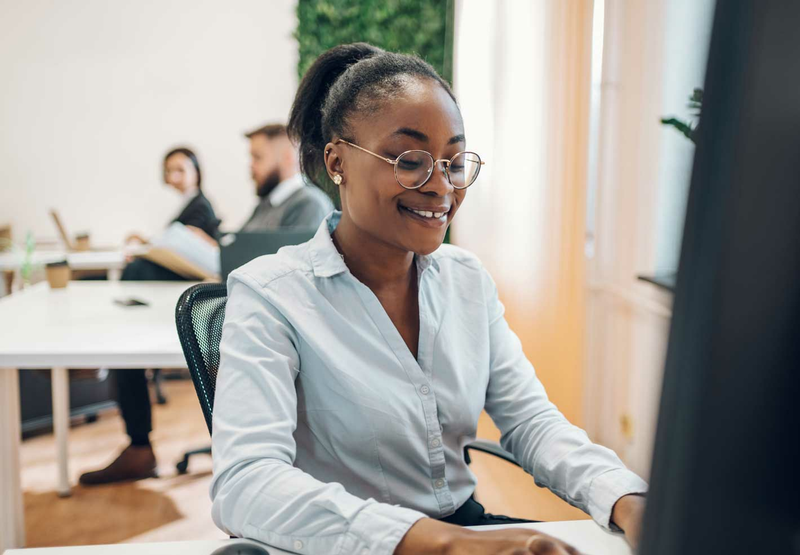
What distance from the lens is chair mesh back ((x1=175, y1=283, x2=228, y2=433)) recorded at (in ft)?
3.52

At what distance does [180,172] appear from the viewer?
14.0 ft

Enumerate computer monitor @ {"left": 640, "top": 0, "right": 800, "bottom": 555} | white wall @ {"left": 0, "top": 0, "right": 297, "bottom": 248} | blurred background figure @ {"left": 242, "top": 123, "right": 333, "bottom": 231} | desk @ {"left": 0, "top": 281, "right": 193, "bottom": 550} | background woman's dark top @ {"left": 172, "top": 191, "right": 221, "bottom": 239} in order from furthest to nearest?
1. white wall @ {"left": 0, "top": 0, "right": 297, "bottom": 248}
2. background woman's dark top @ {"left": 172, "top": 191, "right": 221, "bottom": 239}
3. blurred background figure @ {"left": 242, "top": 123, "right": 333, "bottom": 231}
4. desk @ {"left": 0, "top": 281, "right": 193, "bottom": 550}
5. computer monitor @ {"left": 640, "top": 0, "right": 800, "bottom": 555}

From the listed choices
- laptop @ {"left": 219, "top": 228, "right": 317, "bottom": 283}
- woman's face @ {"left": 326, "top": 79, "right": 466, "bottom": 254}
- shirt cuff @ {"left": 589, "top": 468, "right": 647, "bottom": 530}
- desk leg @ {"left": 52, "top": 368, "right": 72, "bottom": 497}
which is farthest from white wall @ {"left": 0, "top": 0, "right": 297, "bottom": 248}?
shirt cuff @ {"left": 589, "top": 468, "right": 647, "bottom": 530}

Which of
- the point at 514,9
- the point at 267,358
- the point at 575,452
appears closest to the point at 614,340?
the point at 514,9

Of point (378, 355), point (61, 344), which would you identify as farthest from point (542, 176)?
point (378, 355)

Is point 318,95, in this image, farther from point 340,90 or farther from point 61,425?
point 61,425

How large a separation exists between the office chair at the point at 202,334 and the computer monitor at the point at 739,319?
93cm

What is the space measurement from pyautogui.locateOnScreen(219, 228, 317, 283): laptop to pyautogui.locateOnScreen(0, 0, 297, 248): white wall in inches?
137

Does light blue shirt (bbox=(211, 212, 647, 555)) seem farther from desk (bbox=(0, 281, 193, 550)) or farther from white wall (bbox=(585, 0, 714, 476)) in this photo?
white wall (bbox=(585, 0, 714, 476))

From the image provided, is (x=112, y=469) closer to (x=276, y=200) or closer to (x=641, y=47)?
(x=276, y=200)

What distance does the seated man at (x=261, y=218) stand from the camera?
8.93 feet

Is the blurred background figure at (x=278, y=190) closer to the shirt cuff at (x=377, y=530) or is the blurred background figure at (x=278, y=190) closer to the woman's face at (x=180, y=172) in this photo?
the woman's face at (x=180, y=172)

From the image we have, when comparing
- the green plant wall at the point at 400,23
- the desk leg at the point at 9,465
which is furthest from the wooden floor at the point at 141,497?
the green plant wall at the point at 400,23

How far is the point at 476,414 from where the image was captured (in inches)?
45.0
